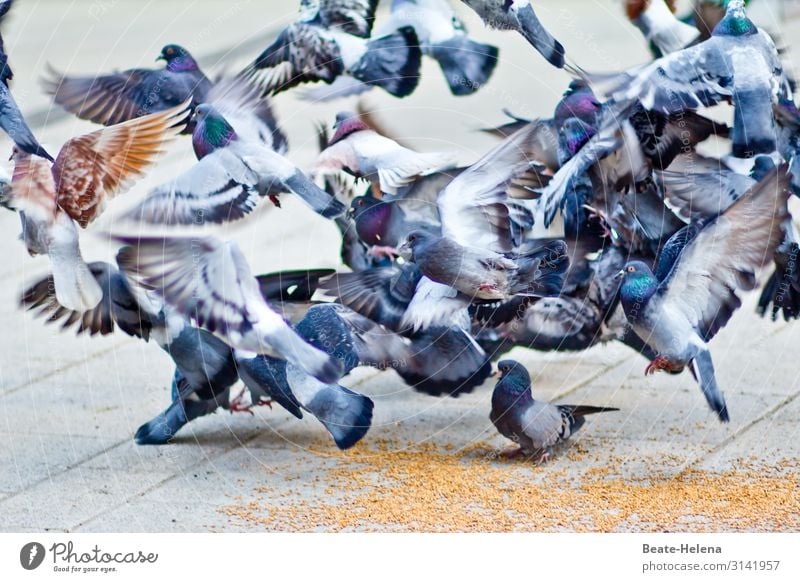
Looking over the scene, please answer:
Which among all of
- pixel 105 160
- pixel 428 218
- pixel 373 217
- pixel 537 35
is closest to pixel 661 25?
pixel 537 35

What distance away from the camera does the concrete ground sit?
140 inches

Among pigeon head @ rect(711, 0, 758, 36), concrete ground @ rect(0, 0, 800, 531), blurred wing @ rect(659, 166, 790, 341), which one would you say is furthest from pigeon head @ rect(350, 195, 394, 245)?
pigeon head @ rect(711, 0, 758, 36)

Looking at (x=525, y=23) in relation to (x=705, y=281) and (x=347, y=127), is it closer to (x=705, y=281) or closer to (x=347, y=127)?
(x=347, y=127)

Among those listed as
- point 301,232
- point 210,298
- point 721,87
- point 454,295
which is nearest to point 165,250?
point 210,298

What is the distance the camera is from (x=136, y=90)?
3928 millimetres

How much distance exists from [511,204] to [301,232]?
3036 millimetres

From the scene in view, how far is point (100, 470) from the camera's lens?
3967mm

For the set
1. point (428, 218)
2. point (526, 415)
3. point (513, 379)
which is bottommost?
point (526, 415)

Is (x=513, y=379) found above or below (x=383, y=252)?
below

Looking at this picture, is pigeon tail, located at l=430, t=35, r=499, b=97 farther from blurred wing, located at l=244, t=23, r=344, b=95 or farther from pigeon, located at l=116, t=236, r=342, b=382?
pigeon, located at l=116, t=236, r=342, b=382

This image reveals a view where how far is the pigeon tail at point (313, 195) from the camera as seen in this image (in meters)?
3.72

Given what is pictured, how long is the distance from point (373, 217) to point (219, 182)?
0.54 meters
